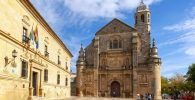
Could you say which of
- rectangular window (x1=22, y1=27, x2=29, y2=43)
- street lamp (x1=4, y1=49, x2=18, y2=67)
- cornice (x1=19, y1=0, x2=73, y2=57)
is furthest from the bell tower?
street lamp (x1=4, y1=49, x2=18, y2=67)

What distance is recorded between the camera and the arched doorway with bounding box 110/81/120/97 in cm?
5316

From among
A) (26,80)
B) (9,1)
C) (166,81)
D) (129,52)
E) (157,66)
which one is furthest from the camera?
(166,81)

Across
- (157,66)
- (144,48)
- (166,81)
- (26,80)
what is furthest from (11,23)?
(166,81)

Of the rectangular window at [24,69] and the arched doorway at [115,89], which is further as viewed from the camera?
the arched doorway at [115,89]

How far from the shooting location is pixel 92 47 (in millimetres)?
56719

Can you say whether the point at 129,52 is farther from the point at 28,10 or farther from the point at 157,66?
the point at 28,10

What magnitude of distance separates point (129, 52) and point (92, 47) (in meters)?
7.62

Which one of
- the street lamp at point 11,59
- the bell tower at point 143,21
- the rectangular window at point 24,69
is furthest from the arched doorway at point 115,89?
the street lamp at point 11,59

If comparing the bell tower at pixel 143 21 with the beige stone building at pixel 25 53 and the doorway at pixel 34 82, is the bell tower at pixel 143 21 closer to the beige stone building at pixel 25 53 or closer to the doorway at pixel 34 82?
the beige stone building at pixel 25 53

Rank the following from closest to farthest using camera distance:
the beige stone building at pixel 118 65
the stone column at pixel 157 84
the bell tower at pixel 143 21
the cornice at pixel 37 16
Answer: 1. the cornice at pixel 37 16
2. the stone column at pixel 157 84
3. the beige stone building at pixel 118 65
4. the bell tower at pixel 143 21

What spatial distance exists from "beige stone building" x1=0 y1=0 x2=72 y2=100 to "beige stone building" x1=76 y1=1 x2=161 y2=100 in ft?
75.0

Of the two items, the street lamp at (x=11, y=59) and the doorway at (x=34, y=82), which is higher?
the street lamp at (x=11, y=59)

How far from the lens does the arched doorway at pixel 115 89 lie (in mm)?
53156

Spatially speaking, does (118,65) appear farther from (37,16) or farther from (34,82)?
(37,16)
